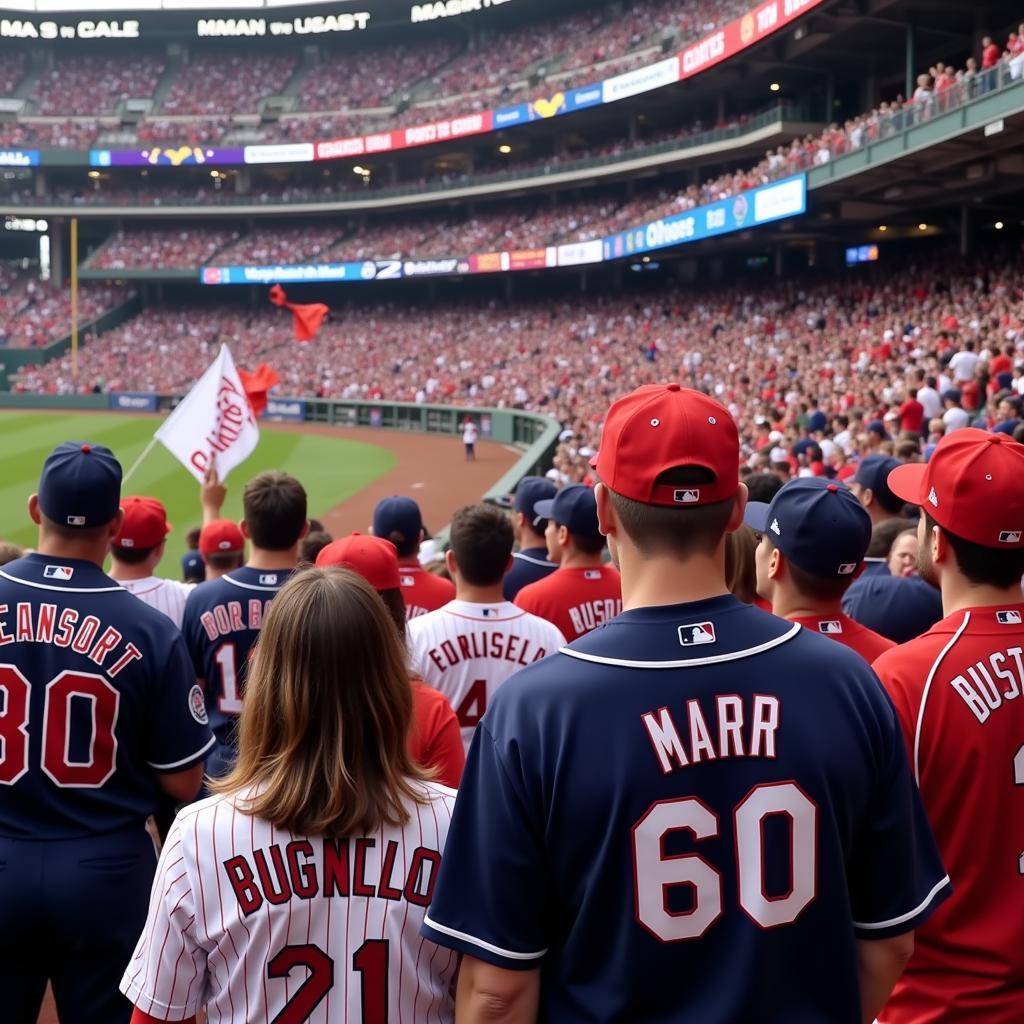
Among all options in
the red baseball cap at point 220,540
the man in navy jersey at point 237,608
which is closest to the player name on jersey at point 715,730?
the man in navy jersey at point 237,608

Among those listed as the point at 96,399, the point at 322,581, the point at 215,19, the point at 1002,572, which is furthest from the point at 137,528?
the point at 215,19

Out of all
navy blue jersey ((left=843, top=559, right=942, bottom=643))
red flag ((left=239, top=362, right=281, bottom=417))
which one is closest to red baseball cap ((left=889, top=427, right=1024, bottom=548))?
navy blue jersey ((left=843, top=559, right=942, bottom=643))

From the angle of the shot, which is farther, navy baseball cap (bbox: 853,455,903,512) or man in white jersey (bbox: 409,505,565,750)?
navy baseball cap (bbox: 853,455,903,512)

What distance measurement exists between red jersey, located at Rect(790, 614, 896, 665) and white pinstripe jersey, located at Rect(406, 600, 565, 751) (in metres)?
1.48

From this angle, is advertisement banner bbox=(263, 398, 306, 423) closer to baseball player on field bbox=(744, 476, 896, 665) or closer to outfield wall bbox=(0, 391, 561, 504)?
outfield wall bbox=(0, 391, 561, 504)

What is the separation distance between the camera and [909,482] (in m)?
3.38

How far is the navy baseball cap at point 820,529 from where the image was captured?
3.51m

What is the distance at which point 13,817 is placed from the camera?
346cm

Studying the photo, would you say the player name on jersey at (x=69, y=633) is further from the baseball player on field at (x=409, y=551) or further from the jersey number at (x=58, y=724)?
the baseball player on field at (x=409, y=551)

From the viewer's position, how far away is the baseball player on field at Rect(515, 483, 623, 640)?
600 cm

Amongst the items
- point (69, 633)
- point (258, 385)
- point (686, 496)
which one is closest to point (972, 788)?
point (686, 496)

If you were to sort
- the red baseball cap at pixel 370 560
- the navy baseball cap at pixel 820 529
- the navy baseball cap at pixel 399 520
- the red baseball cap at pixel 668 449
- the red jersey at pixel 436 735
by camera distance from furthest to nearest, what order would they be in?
1. the navy baseball cap at pixel 399 520
2. the navy baseball cap at pixel 820 529
3. the red baseball cap at pixel 370 560
4. the red jersey at pixel 436 735
5. the red baseball cap at pixel 668 449

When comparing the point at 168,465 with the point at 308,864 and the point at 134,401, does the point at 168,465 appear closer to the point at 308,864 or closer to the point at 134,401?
the point at 134,401

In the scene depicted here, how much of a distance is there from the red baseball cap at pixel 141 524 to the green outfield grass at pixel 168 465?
11.5m
